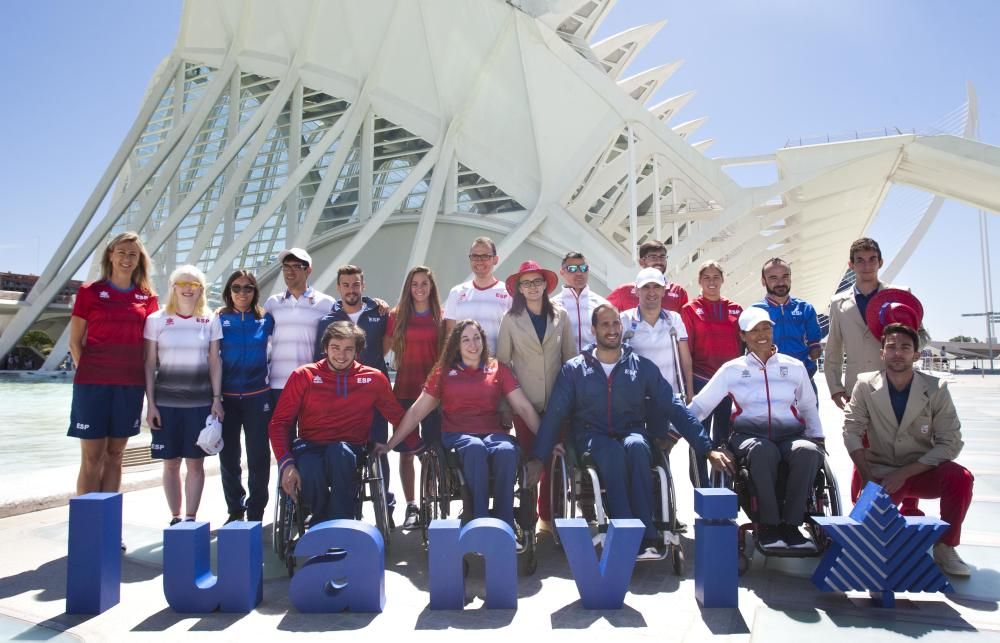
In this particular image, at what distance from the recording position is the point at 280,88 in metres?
19.9

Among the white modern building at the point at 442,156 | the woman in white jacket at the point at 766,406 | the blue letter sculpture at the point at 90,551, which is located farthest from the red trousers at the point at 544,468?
the white modern building at the point at 442,156

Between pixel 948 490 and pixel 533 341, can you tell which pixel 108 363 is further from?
pixel 948 490

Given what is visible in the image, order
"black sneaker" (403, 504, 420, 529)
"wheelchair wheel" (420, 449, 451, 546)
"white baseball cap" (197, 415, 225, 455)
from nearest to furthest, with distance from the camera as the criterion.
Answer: "wheelchair wheel" (420, 449, 451, 546), "white baseball cap" (197, 415, 225, 455), "black sneaker" (403, 504, 420, 529)

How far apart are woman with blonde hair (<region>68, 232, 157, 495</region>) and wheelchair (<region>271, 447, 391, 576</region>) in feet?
4.01

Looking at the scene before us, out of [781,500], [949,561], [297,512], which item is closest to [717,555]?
[781,500]

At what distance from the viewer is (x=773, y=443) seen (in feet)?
11.4

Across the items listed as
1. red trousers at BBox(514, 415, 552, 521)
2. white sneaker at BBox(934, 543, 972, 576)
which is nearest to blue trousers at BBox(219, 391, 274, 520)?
red trousers at BBox(514, 415, 552, 521)

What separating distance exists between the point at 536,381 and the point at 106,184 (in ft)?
70.8

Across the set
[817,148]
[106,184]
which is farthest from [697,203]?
[106,184]

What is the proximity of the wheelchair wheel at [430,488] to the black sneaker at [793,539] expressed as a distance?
1.81 meters

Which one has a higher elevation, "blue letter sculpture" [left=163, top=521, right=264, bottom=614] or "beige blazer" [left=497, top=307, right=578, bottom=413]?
"beige blazer" [left=497, top=307, right=578, bottom=413]

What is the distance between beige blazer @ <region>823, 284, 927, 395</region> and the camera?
173 inches

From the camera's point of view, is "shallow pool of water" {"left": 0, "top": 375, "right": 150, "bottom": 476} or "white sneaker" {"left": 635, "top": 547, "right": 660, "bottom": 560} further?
"shallow pool of water" {"left": 0, "top": 375, "right": 150, "bottom": 476}

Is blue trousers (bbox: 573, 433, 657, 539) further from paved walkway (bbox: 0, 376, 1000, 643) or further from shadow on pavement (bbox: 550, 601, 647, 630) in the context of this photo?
shadow on pavement (bbox: 550, 601, 647, 630)
